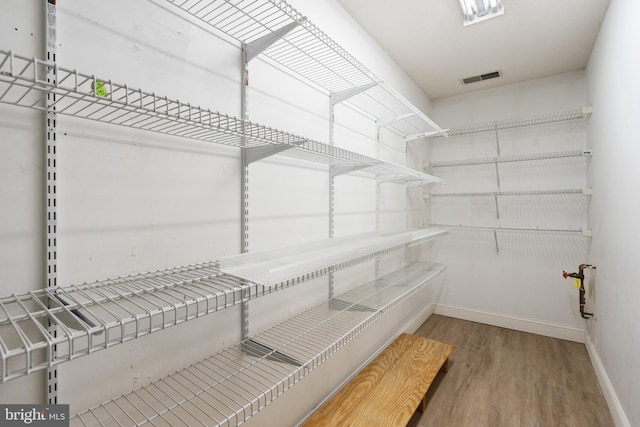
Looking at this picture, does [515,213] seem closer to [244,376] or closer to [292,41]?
[292,41]

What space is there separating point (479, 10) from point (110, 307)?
239 cm

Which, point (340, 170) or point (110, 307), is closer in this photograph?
point (110, 307)

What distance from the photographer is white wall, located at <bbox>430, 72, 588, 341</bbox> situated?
2637mm

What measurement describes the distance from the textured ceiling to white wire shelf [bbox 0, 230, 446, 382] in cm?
159

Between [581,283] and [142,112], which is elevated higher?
[142,112]

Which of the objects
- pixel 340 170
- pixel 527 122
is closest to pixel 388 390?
pixel 340 170

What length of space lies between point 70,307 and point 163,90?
25.5 inches

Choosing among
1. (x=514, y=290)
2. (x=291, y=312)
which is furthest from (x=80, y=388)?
(x=514, y=290)

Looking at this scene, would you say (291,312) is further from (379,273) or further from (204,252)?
(379,273)

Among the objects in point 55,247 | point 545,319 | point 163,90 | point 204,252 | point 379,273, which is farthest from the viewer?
point 545,319

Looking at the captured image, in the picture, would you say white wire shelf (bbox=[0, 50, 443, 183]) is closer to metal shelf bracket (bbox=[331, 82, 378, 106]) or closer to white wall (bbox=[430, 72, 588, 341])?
metal shelf bracket (bbox=[331, 82, 378, 106])

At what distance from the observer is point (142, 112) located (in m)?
0.73

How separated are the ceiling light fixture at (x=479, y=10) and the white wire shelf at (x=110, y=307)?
1692 mm

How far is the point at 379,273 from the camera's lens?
2.17m
